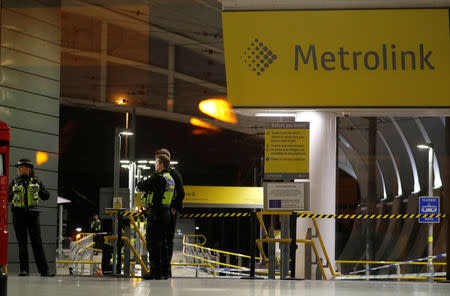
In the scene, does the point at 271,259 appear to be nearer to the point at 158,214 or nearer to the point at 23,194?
the point at 158,214

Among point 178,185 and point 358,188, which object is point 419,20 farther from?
point 358,188

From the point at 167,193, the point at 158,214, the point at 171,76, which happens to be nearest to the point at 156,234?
the point at 158,214

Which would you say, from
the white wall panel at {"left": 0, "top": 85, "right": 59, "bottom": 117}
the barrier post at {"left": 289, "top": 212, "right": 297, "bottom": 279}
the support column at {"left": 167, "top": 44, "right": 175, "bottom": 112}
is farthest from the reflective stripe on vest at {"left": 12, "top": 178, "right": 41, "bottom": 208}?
the support column at {"left": 167, "top": 44, "right": 175, "bottom": 112}

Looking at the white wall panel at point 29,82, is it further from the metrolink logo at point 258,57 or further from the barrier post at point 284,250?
the barrier post at point 284,250

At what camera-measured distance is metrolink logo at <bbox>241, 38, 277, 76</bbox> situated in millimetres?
14945

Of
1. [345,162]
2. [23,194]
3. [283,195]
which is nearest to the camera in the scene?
[23,194]

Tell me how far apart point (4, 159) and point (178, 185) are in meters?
4.87

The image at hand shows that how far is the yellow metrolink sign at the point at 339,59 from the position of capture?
14.8m

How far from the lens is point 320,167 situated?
15055 millimetres

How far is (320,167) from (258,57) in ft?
7.34

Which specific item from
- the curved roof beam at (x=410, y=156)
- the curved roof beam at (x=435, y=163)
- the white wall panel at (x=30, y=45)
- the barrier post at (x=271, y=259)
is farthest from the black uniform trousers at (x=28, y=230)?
the curved roof beam at (x=410, y=156)

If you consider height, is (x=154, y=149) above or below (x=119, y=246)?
above

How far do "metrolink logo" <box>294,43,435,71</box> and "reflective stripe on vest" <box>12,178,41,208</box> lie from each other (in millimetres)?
5259

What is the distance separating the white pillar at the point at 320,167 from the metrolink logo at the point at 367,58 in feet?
2.93
